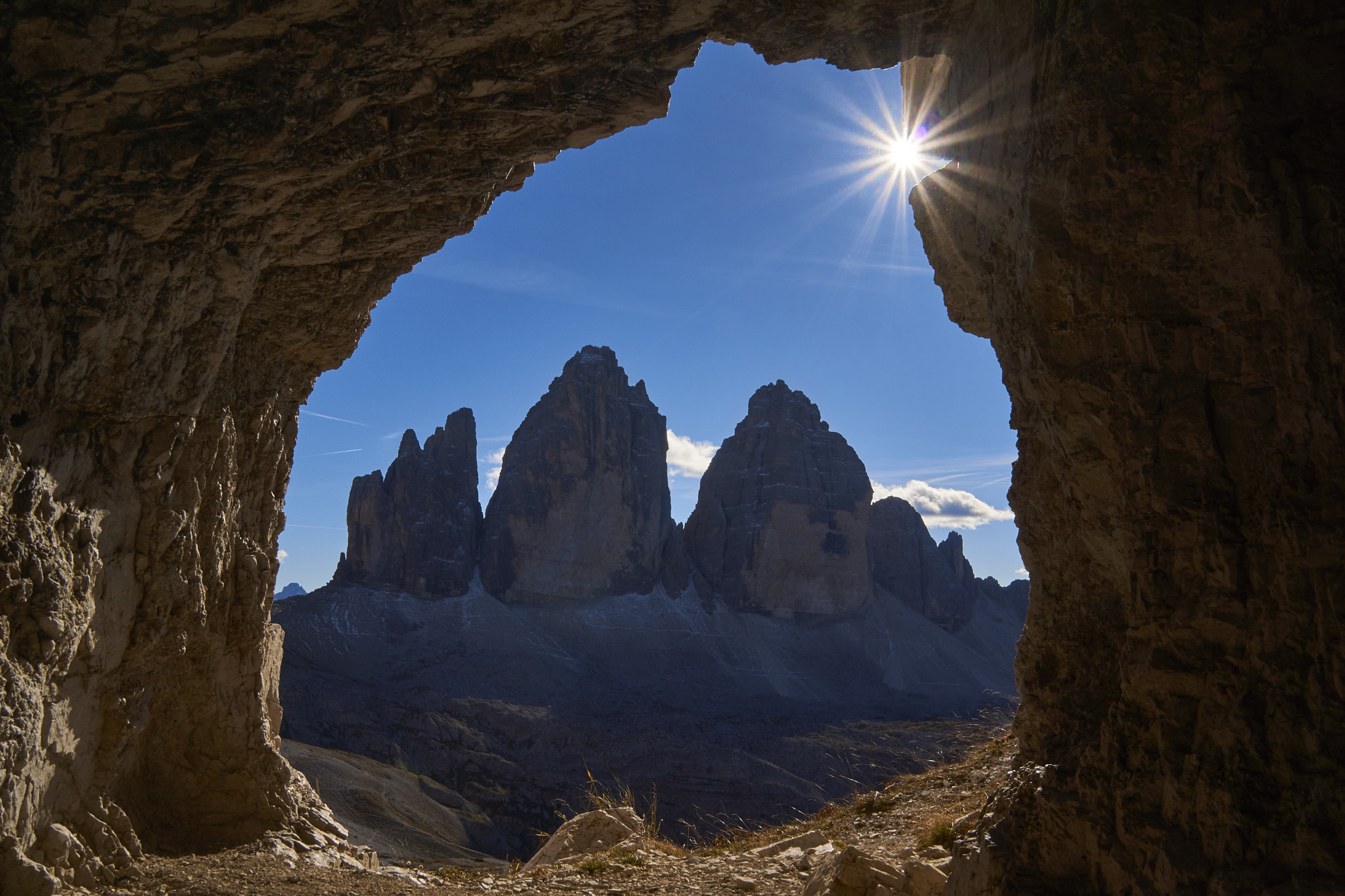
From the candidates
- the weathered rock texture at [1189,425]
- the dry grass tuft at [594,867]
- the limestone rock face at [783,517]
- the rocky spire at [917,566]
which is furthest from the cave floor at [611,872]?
the rocky spire at [917,566]

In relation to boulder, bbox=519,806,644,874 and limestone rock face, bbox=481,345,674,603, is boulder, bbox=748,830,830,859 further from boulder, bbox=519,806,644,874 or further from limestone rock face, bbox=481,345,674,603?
limestone rock face, bbox=481,345,674,603

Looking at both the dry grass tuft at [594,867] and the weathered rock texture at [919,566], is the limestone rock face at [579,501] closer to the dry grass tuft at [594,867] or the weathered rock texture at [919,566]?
the weathered rock texture at [919,566]

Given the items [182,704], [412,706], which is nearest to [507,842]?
[412,706]

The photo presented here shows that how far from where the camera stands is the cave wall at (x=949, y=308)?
362 centimetres

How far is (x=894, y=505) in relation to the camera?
112500 millimetres

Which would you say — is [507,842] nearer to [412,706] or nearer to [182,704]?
[412,706]

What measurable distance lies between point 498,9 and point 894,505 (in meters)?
114

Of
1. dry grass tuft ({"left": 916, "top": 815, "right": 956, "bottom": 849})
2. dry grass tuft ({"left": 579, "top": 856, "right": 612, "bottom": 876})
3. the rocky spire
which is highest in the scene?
the rocky spire

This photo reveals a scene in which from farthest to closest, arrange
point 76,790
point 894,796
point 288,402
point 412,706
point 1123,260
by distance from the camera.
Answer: point 412,706 → point 894,796 → point 288,402 → point 76,790 → point 1123,260

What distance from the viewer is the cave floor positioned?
6.50 m

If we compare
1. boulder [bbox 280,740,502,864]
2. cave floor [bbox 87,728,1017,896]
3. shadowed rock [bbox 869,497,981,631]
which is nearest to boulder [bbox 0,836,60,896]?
cave floor [bbox 87,728,1017,896]

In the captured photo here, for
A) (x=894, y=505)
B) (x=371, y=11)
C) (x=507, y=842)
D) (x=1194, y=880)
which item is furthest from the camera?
(x=894, y=505)

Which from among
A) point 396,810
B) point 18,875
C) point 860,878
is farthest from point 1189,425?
point 396,810

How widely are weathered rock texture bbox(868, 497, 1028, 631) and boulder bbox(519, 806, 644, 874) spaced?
96.3m
